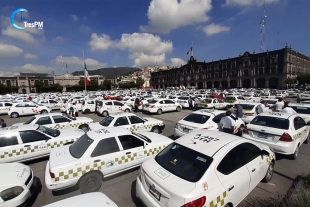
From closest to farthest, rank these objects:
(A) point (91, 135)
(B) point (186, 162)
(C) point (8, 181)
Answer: (B) point (186, 162), (C) point (8, 181), (A) point (91, 135)

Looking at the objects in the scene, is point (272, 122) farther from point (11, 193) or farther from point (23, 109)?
point (23, 109)

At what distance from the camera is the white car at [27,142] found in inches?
219

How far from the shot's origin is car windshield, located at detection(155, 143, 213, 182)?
2.93 m

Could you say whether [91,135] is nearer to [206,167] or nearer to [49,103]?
[206,167]

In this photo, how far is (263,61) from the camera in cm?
6650

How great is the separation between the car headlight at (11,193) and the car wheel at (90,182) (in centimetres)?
122

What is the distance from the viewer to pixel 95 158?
4.43m

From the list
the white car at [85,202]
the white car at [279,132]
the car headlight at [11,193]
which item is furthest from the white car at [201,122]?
the car headlight at [11,193]

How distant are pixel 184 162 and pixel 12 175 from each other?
13.2 ft

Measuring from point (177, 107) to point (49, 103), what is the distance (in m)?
15.3

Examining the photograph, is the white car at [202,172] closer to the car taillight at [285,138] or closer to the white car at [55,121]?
the car taillight at [285,138]

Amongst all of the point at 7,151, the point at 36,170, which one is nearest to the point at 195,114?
the point at 36,170

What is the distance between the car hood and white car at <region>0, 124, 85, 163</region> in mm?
1320

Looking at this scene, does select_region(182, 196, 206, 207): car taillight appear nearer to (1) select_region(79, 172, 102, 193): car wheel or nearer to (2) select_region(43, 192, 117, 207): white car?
(2) select_region(43, 192, 117, 207): white car
